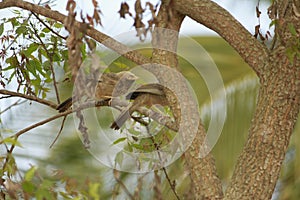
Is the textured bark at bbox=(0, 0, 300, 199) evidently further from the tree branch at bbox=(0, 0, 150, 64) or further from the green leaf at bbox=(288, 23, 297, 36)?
the tree branch at bbox=(0, 0, 150, 64)

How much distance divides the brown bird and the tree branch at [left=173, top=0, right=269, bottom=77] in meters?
0.26

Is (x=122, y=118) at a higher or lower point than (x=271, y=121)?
lower

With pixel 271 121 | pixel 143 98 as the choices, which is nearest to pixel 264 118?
pixel 271 121

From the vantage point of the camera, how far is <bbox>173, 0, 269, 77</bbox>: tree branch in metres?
2.05

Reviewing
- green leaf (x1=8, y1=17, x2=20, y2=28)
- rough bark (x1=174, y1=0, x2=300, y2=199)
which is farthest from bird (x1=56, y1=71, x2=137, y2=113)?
rough bark (x1=174, y1=0, x2=300, y2=199)

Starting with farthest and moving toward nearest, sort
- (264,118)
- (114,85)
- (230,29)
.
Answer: (114,85), (230,29), (264,118)

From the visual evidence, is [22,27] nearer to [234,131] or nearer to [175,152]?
[175,152]

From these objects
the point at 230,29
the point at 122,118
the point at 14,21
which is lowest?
the point at 122,118

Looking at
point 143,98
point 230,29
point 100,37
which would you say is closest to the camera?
point 230,29

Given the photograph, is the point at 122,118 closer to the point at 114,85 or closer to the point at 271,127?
the point at 114,85

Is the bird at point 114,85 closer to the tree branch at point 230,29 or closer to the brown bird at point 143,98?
the brown bird at point 143,98

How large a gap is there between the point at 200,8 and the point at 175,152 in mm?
504

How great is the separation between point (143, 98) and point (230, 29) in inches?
17.8

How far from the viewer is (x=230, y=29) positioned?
2.08 metres
